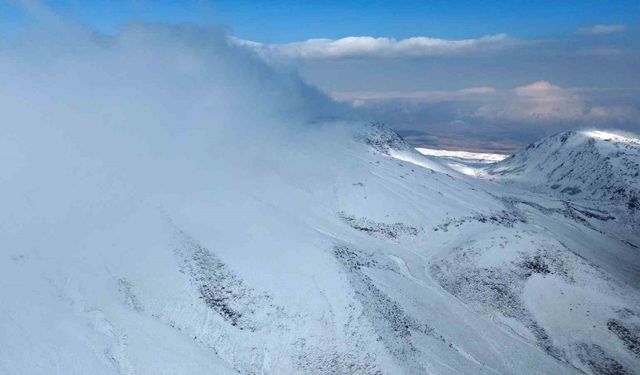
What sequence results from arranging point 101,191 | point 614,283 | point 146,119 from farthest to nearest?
point 146,119, point 101,191, point 614,283

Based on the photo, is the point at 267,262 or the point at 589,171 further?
the point at 589,171

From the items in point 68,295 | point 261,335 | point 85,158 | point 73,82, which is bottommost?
point 261,335

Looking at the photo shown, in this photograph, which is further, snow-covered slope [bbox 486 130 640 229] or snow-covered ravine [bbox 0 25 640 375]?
snow-covered slope [bbox 486 130 640 229]

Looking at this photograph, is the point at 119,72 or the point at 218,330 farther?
the point at 119,72

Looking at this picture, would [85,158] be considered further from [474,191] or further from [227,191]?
[474,191]

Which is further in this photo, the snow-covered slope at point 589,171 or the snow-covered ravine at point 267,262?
the snow-covered slope at point 589,171

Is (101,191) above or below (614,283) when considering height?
above

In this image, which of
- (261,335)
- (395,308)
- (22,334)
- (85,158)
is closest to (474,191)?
(395,308)

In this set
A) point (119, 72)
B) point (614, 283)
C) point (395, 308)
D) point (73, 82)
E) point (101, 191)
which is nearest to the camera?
point (395, 308)
